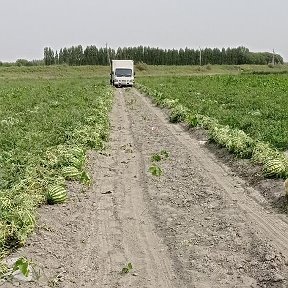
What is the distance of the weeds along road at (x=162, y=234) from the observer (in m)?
5.49

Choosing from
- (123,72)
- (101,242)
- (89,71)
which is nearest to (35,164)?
(101,242)

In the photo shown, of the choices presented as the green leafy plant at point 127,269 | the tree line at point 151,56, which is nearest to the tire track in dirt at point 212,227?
the green leafy plant at point 127,269

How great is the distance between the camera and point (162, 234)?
6723 millimetres

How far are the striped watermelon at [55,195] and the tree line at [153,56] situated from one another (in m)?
110

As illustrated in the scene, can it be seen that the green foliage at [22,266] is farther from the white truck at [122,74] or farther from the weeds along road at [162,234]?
the white truck at [122,74]

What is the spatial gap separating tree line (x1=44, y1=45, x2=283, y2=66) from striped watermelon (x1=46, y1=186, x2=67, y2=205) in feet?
359

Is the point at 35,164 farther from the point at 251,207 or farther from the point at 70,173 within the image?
the point at 251,207

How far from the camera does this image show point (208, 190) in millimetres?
8812

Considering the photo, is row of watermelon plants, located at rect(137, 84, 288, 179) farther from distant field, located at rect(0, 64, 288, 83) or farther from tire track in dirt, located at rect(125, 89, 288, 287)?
distant field, located at rect(0, 64, 288, 83)

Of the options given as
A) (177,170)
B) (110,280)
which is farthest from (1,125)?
(110,280)

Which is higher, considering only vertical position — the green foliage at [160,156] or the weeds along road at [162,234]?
the green foliage at [160,156]

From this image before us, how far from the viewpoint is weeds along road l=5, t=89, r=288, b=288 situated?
5.49 m

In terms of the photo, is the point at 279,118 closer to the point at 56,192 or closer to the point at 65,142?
the point at 65,142

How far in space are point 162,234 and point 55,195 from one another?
185cm
